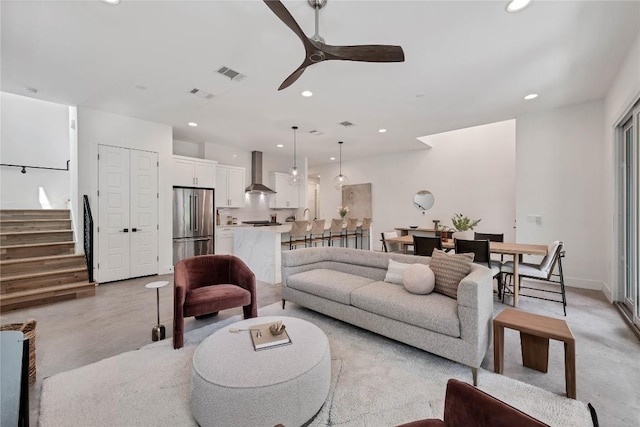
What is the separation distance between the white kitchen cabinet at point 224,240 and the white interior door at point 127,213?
1.27 meters

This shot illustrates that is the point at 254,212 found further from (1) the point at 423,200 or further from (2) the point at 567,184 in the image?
(2) the point at 567,184

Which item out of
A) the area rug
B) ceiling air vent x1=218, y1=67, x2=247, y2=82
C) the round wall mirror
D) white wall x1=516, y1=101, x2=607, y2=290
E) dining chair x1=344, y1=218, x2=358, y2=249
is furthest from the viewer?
the round wall mirror

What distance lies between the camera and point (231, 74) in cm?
334

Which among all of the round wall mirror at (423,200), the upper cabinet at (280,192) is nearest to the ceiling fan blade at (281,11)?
the upper cabinet at (280,192)

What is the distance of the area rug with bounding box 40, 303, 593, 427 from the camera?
1.64 metres

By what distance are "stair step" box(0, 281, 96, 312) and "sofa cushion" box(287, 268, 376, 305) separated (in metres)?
3.15

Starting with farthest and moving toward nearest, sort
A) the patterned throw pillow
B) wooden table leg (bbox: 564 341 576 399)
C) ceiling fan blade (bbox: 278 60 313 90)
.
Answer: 1. the patterned throw pillow
2. ceiling fan blade (bbox: 278 60 313 90)
3. wooden table leg (bbox: 564 341 576 399)

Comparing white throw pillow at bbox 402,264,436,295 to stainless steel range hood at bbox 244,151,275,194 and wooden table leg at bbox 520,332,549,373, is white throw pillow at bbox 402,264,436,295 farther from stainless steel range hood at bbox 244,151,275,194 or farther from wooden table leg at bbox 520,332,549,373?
stainless steel range hood at bbox 244,151,275,194

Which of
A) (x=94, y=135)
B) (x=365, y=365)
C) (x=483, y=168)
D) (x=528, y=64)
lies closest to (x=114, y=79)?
(x=94, y=135)

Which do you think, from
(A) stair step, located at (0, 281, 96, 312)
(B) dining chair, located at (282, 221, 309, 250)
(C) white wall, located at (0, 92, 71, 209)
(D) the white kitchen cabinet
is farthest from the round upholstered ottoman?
(C) white wall, located at (0, 92, 71, 209)

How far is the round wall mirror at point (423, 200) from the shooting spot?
23.7 ft

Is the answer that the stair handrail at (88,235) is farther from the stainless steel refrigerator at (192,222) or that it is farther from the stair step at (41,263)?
the stainless steel refrigerator at (192,222)

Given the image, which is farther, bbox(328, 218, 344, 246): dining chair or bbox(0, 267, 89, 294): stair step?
bbox(328, 218, 344, 246): dining chair

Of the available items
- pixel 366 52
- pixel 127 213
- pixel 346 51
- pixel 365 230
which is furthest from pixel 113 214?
pixel 365 230
